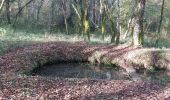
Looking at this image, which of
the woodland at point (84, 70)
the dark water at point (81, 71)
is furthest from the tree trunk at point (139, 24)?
the dark water at point (81, 71)

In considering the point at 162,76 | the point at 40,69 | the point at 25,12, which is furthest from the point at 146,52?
the point at 25,12

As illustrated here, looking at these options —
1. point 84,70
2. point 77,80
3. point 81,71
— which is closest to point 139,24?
point 84,70

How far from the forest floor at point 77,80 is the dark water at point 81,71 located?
2.03ft

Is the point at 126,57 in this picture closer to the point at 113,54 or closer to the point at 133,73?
the point at 113,54

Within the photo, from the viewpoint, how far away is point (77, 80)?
16156 mm

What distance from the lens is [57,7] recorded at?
49.7 m

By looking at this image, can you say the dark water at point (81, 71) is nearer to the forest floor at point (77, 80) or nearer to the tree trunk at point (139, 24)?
the forest floor at point (77, 80)

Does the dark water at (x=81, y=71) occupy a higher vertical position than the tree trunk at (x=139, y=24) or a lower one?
lower

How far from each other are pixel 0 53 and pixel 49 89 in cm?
843

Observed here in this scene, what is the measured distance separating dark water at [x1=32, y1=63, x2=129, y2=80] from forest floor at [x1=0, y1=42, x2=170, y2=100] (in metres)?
0.62

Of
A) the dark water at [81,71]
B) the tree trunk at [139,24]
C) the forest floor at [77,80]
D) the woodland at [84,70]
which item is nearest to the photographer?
the forest floor at [77,80]

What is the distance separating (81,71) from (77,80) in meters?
6.41

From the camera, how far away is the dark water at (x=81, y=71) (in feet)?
68.9

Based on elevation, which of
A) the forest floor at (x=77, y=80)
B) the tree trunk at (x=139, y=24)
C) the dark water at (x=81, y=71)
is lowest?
the dark water at (x=81, y=71)
